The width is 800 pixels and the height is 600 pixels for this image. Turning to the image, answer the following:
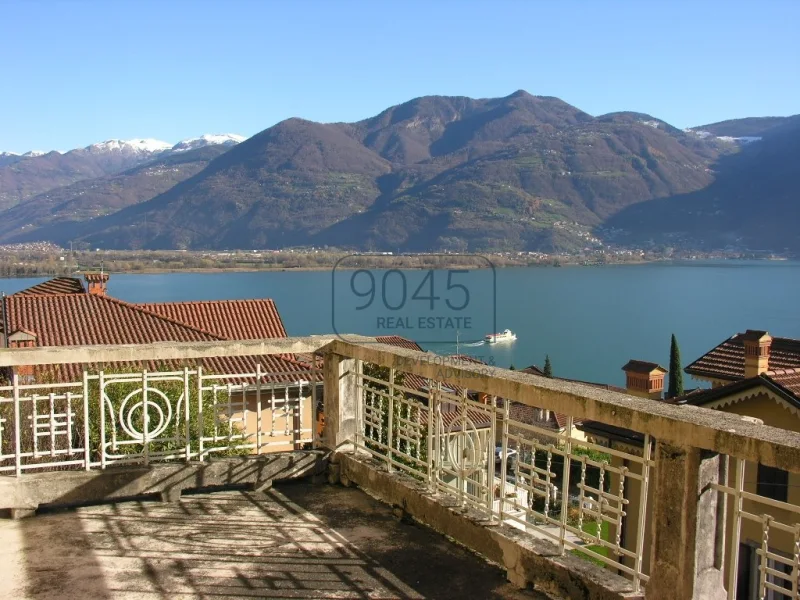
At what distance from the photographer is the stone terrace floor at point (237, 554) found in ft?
11.9

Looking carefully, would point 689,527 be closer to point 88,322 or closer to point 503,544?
point 503,544

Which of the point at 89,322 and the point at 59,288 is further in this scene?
the point at 59,288

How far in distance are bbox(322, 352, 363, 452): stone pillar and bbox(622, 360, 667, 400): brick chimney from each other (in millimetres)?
18251

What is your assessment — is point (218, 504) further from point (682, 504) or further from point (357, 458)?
point (682, 504)

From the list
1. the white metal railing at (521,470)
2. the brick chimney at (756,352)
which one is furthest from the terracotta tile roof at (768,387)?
the white metal railing at (521,470)

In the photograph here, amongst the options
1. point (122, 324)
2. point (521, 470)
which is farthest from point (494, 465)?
point (122, 324)

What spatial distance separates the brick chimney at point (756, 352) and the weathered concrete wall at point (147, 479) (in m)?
15.8

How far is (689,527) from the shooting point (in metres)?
2.83

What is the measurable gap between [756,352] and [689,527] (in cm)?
1737

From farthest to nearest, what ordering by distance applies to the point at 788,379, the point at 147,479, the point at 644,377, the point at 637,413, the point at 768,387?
the point at 644,377, the point at 788,379, the point at 768,387, the point at 147,479, the point at 637,413

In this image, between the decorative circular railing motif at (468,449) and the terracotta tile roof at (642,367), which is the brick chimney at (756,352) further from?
the decorative circular railing motif at (468,449)

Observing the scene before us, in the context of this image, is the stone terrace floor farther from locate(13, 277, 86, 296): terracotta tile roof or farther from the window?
locate(13, 277, 86, 296): terracotta tile roof

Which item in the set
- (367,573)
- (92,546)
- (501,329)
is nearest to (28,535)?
(92,546)

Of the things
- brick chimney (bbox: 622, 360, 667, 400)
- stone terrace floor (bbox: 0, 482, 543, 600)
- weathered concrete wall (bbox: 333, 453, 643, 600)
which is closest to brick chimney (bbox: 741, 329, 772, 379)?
brick chimney (bbox: 622, 360, 667, 400)
